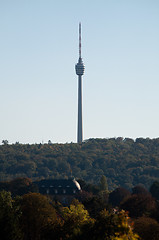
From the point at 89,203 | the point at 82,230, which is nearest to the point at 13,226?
the point at 82,230

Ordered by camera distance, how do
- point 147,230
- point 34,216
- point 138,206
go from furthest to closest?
1. point 138,206
2. point 34,216
3. point 147,230

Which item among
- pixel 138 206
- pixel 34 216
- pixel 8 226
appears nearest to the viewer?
pixel 8 226

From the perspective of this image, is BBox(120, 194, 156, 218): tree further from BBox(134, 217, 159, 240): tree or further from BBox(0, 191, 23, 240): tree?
BBox(0, 191, 23, 240): tree

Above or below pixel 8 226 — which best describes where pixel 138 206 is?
below

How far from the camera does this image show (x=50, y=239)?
3450 inches

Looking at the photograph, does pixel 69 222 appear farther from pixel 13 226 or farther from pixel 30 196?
pixel 30 196

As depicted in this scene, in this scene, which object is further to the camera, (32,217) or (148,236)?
(32,217)

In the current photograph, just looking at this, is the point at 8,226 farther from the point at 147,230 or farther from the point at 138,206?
the point at 138,206

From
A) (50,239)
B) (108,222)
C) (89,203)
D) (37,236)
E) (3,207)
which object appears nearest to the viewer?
(108,222)

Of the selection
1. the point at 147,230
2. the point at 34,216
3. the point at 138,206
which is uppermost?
the point at 147,230

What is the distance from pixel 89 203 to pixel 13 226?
53.6m

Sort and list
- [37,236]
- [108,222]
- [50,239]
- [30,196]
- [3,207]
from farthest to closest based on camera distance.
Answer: [30,196]
[37,236]
[3,207]
[50,239]
[108,222]

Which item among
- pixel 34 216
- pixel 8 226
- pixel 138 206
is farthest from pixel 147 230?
pixel 138 206

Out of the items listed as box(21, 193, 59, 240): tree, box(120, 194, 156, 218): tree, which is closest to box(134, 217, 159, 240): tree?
A: box(21, 193, 59, 240): tree
